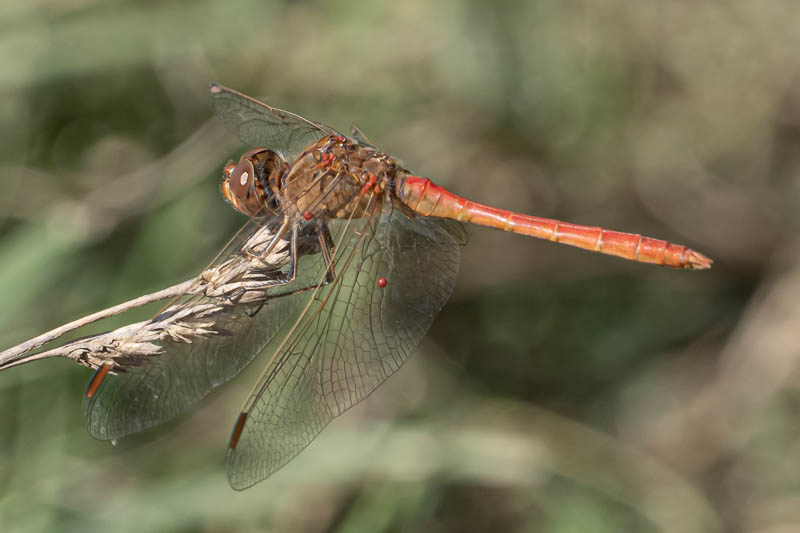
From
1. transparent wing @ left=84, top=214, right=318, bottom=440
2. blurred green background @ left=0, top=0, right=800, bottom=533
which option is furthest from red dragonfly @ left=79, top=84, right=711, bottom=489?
blurred green background @ left=0, top=0, right=800, bottom=533

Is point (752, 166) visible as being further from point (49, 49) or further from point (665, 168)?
point (49, 49)

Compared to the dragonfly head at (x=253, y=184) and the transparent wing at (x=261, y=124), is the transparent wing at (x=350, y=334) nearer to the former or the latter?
the dragonfly head at (x=253, y=184)

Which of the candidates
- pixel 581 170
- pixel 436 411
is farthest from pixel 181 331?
pixel 581 170

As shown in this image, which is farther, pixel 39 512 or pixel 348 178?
pixel 39 512

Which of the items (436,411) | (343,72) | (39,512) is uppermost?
(343,72)

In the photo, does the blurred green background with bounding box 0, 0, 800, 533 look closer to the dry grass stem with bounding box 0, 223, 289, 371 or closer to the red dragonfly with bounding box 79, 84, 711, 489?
the red dragonfly with bounding box 79, 84, 711, 489

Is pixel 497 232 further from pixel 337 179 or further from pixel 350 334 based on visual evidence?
pixel 350 334

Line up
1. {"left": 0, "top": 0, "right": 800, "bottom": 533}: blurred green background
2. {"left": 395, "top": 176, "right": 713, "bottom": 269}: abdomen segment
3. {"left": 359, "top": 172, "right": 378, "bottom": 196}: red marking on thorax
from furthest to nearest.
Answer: {"left": 0, "top": 0, "right": 800, "bottom": 533}: blurred green background → {"left": 395, "top": 176, "right": 713, "bottom": 269}: abdomen segment → {"left": 359, "top": 172, "right": 378, "bottom": 196}: red marking on thorax

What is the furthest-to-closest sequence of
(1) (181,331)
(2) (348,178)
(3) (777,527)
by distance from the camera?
(3) (777,527)
(2) (348,178)
(1) (181,331)
